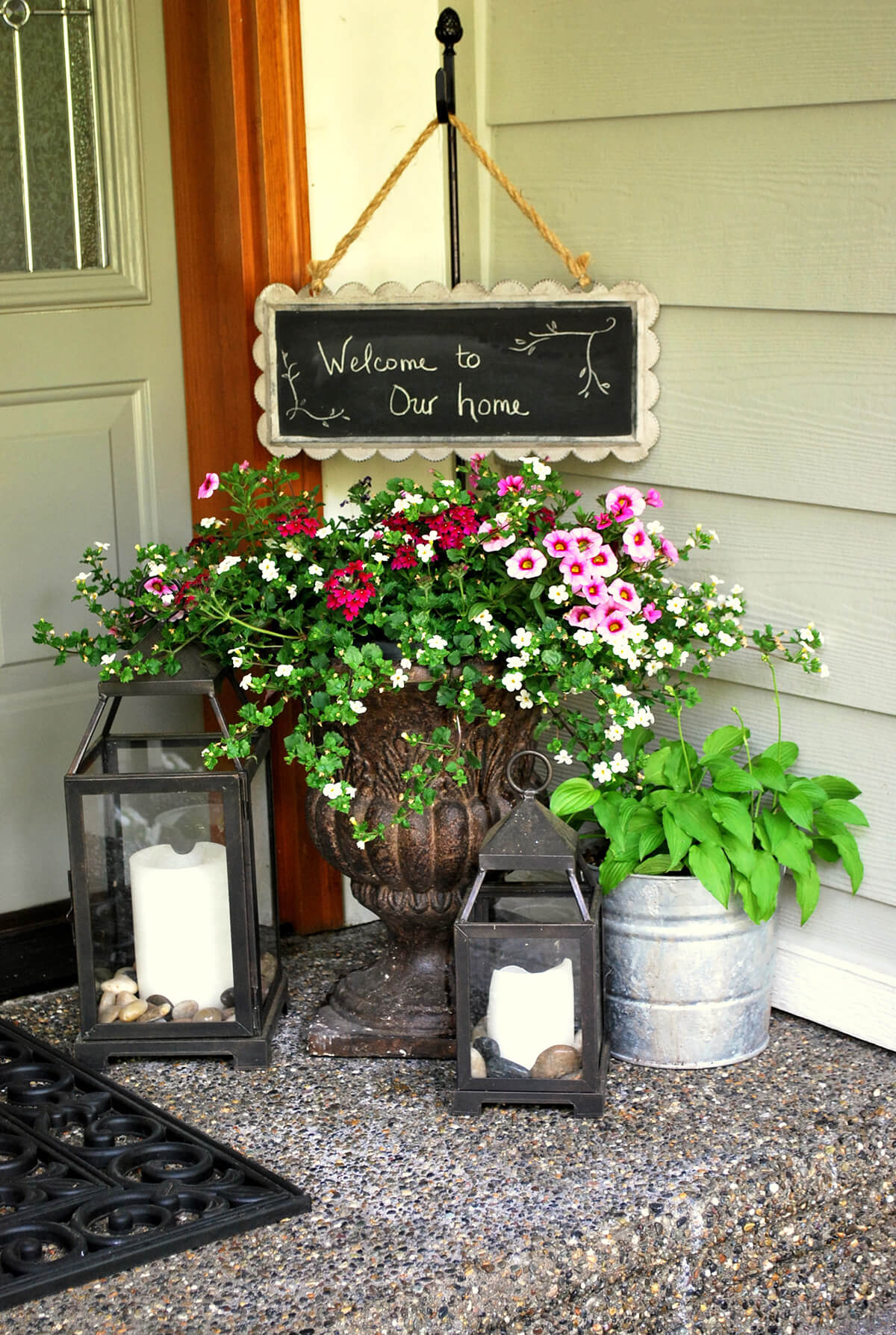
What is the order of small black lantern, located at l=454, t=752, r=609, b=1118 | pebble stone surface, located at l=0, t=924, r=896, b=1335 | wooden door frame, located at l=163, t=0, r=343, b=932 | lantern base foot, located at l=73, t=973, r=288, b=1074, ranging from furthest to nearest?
wooden door frame, located at l=163, t=0, r=343, b=932, lantern base foot, located at l=73, t=973, r=288, b=1074, small black lantern, located at l=454, t=752, r=609, b=1118, pebble stone surface, located at l=0, t=924, r=896, b=1335

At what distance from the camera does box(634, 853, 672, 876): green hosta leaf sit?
2.05 metres

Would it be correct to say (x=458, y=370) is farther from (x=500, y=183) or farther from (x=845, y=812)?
(x=845, y=812)

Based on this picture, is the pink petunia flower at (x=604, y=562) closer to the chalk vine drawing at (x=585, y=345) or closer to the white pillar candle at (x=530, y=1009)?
the chalk vine drawing at (x=585, y=345)

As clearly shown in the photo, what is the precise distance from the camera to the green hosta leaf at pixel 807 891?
6.85 ft

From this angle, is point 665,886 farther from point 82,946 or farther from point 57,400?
point 57,400

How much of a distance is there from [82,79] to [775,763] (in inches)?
61.7

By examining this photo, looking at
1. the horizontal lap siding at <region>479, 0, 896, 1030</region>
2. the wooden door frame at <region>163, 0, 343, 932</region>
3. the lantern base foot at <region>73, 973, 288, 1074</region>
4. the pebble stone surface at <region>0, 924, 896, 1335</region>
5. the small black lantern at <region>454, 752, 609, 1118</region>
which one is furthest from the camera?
the wooden door frame at <region>163, 0, 343, 932</region>

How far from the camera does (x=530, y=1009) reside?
195cm

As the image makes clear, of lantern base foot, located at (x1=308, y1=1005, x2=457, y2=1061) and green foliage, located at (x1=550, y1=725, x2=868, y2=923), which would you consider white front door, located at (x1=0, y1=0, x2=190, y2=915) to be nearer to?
lantern base foot, located at (x1=308, y1=1005, x2=457, y2=1061)

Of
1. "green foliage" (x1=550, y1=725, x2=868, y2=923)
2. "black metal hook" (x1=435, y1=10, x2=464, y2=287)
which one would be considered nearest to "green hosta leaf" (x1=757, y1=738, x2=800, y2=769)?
"green foliage" (x1=550, y1=725, x2=868, y2=923)

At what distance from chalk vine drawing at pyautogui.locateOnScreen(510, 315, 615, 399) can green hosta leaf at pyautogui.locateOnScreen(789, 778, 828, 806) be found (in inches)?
26.7

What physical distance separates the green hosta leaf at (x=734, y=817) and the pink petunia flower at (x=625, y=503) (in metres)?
0.42

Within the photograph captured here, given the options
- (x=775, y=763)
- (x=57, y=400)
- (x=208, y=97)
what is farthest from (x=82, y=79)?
(x=775, y=763)

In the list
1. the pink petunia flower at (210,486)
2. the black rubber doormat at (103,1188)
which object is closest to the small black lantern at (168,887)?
the black rubber doormat at (103,1188)
